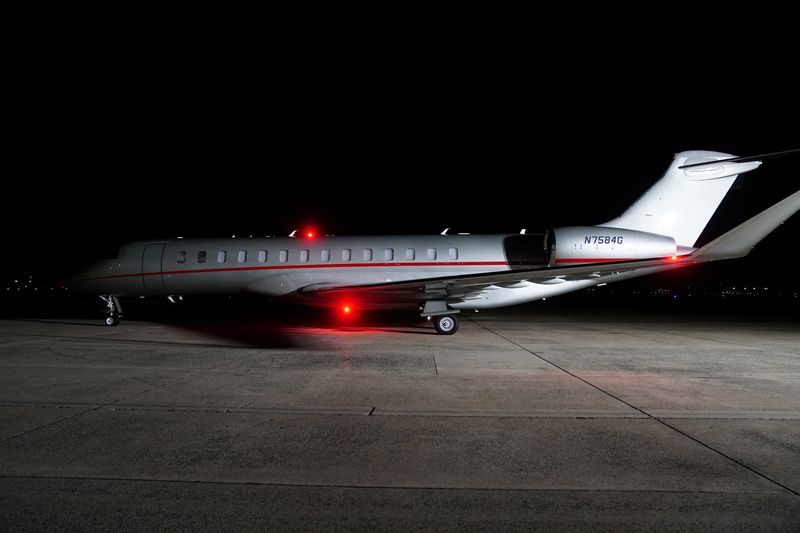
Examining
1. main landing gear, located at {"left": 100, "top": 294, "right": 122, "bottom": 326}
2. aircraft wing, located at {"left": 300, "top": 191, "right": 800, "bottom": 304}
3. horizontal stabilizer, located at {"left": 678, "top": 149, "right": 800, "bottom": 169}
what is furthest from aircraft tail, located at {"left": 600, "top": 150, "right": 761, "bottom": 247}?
main landing gear, located at {"left": 100, "top": 294, "right": 122, "bottom": 326}

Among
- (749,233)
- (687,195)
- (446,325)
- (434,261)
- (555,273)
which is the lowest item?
(446,325)

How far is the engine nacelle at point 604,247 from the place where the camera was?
1446 cm

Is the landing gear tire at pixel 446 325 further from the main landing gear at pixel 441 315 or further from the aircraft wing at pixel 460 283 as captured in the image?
the aircraft wing at pixel 460 283

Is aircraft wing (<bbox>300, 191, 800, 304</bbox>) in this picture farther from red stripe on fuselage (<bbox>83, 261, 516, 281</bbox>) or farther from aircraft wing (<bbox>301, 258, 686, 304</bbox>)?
red stripe on fuselage (<bbox>83, 261, 516, 281</bbox>)

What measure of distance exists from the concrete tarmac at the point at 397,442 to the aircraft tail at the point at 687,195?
5.24m

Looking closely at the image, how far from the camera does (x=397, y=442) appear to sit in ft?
16.1

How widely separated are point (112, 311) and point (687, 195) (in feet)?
55.2

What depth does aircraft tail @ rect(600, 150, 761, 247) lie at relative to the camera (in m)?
14.1

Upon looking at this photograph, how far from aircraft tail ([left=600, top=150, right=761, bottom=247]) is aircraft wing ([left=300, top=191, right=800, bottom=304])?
1.85 m

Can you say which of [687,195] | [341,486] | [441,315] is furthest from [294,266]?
[341,486]

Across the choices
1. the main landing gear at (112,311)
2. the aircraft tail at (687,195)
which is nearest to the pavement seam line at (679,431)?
the aircraft tail at (687,195)

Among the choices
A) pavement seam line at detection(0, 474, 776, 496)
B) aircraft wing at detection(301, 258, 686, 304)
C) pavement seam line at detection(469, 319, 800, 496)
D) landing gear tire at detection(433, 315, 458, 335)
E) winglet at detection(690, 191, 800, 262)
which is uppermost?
winglet at detection(690, 191, 800, 262)

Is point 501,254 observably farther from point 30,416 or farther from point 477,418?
point 30,416

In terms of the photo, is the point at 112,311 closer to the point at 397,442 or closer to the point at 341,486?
the point at 397,442
